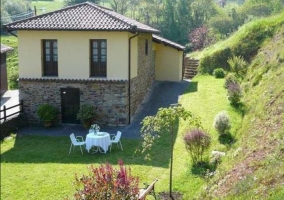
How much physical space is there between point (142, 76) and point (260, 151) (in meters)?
12.0

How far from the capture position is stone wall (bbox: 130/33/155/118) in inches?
736

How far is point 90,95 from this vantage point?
1748 cm

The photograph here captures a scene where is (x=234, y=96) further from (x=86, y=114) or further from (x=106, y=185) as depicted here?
(x=106, y=185)

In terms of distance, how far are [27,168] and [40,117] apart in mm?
5756

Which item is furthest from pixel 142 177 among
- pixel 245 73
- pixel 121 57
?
pixel 245 73

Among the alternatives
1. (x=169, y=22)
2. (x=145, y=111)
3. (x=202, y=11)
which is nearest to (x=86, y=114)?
(x=145, y=111)

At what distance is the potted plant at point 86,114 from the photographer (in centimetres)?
1688

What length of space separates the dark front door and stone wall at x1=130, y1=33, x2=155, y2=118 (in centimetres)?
261

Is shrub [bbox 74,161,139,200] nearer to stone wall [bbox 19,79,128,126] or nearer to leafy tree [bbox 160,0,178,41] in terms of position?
stone wall [bbox 19,79,128,126]

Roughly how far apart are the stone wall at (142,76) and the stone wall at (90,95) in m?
0.95

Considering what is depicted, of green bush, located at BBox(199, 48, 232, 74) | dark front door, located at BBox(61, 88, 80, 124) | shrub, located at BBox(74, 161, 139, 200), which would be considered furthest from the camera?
green bush, located at BBox(199, 48, 232, 74)

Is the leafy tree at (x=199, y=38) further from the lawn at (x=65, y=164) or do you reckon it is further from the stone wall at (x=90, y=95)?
the stone wall at (x=90, y=95)

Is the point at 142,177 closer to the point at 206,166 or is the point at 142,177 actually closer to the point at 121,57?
the point at 206,166

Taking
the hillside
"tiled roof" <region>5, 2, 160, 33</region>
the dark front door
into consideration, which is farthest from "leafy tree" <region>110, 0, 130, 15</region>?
the hillside
